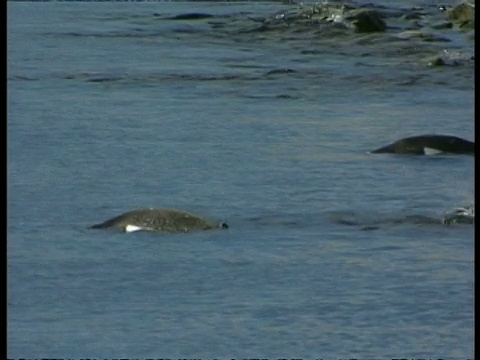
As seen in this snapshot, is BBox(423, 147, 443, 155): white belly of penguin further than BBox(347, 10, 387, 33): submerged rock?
No

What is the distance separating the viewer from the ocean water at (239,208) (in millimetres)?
7211

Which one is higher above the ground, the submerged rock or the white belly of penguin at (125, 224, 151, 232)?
the white belly of penguin at (125, 224, 151, 232)

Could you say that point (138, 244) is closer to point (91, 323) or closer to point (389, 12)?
point (91, 323)

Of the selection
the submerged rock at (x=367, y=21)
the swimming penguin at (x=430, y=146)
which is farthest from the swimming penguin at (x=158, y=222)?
the submerged rock at (x=367, y=21)

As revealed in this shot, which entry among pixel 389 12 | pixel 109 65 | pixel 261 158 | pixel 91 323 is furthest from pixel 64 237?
pixel 389 12

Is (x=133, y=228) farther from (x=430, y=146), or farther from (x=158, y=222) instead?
(x=430, y=146)

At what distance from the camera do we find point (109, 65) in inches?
714

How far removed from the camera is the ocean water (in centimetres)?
721

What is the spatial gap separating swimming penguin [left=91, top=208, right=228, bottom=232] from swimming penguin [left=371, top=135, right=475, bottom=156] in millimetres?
2726

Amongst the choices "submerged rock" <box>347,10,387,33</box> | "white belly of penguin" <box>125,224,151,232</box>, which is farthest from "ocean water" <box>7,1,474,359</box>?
"submerged rock" <box>347,10,387,33</box>

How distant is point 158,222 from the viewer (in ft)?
30.5

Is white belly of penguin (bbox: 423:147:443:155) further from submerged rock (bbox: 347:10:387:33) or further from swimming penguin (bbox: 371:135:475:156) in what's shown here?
submerged rock (bbox: 347:10:387:33)

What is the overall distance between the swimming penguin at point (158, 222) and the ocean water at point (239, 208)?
0.33 feet

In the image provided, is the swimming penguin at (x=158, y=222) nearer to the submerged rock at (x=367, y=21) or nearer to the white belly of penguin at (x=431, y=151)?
the white belly of penguin at (x=431, y=151)
